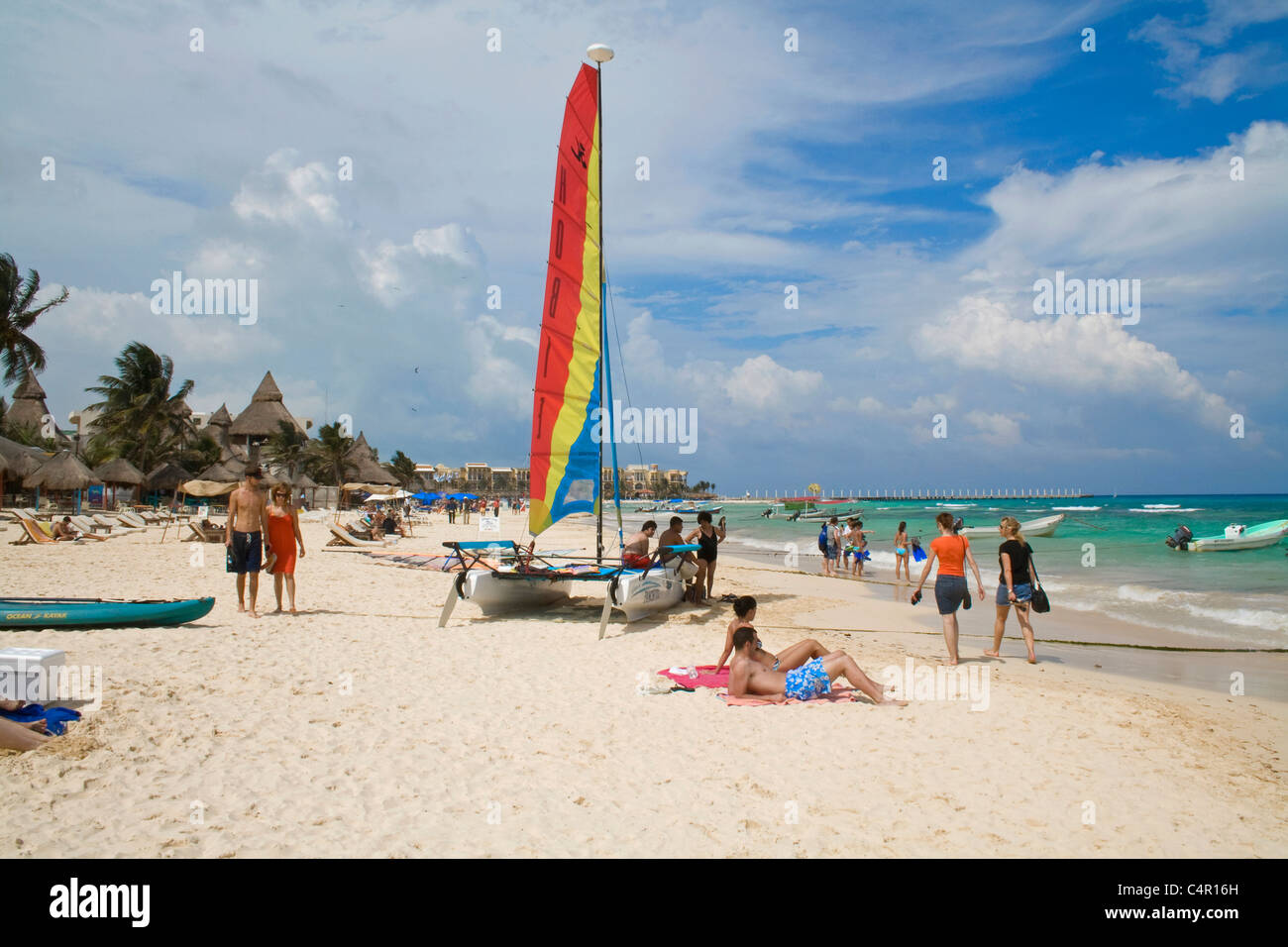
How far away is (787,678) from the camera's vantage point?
19.2 feet

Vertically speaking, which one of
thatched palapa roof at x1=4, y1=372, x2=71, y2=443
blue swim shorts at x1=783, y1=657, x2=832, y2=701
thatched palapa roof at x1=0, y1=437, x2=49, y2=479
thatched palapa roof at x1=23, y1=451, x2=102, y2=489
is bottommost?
blue swim shorts at x1=783, y1=657, x2=832, y2=701

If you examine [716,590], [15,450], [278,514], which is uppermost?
[15,450]

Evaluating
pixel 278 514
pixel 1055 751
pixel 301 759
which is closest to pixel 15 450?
pixel 278 514

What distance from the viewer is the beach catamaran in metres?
9.47

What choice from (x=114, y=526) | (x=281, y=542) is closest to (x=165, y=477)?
(x=114, y=526)

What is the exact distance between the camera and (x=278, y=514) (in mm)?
8711

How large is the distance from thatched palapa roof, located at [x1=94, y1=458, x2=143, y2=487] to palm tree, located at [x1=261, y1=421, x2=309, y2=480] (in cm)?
845

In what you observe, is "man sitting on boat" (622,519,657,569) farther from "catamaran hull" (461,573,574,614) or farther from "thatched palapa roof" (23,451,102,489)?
"thatched palapa roof" (23,451,102,489)

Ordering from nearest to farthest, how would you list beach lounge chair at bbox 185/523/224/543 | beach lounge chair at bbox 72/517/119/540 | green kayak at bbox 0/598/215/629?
green kayak at bbox 0/598/215/629
beach lounge chair at bbox 185/523/224/543
beach lounge chair at bbox 72/517/119/540

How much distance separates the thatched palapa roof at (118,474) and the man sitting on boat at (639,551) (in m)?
33.5

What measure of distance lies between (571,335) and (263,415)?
37.0 meters

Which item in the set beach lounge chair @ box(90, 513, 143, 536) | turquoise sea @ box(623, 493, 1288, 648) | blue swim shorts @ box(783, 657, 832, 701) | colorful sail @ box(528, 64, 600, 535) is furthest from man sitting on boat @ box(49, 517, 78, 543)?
blue swim shorts @ box(783, 657, 832, 701)
